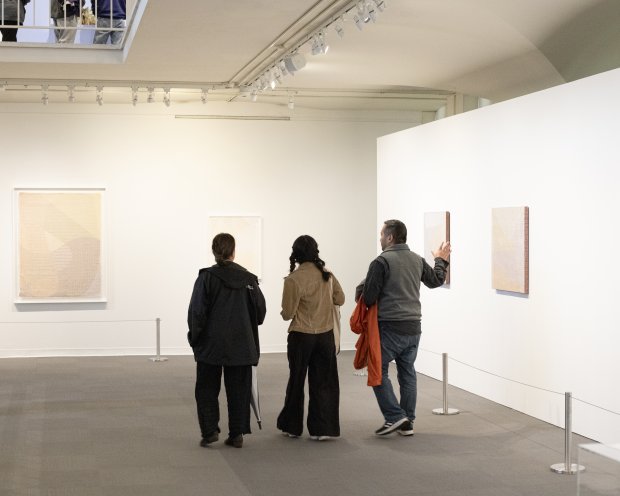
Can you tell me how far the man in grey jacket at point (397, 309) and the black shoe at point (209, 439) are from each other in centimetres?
137

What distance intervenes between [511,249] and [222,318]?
3302mm

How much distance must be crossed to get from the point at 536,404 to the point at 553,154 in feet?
7.62

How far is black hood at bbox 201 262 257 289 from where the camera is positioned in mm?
8492

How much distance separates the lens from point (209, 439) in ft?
28.7

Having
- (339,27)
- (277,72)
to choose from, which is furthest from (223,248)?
(277,72)

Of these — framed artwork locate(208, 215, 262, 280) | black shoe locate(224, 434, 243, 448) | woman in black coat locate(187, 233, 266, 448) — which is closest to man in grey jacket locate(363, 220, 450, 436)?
woman in black coat locate(187, 233, 266, 448)

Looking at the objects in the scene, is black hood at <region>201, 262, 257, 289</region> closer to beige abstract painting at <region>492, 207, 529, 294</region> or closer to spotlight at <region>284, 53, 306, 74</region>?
beige abstract painting at <region>492, 207, 529, 294</region>

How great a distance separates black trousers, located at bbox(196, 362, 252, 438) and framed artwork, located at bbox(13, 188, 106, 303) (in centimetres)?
715

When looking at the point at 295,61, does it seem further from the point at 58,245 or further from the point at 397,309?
the point at 58,245

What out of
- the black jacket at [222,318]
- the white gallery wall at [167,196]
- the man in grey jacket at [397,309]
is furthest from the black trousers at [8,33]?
the man in grey jacket at [397,309]

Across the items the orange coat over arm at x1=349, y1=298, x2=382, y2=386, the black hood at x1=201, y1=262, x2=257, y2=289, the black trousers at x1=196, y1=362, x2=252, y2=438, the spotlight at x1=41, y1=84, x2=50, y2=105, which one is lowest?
the black trousers at x1=196, y1=362, x2=252, y2=438

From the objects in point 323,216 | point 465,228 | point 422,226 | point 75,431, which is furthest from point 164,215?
point 75,431

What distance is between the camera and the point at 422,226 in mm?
12992

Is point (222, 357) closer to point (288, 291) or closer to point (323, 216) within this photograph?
point (288, 291)
